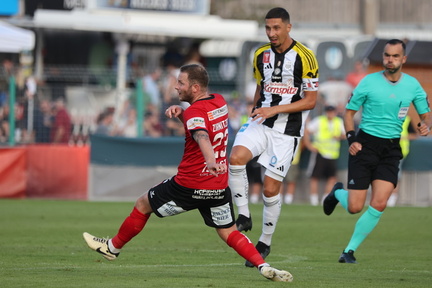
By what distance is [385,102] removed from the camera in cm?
1107

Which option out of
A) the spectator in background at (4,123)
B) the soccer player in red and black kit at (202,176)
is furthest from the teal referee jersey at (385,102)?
the spectator in background at (4,123)

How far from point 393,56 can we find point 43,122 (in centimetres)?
1218

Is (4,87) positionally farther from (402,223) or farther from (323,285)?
(323,285)

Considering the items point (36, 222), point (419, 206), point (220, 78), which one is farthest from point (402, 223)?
point (220, 78)

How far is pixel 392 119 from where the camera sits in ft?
36.5

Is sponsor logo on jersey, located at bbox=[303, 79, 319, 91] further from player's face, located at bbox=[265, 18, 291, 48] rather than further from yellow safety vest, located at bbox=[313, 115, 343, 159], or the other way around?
yellow safety vest, located at bbox=[313, 115, 343, 159]

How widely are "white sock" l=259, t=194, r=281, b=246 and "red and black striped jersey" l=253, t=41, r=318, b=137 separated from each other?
744 mm

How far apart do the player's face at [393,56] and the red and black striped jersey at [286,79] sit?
87 cm

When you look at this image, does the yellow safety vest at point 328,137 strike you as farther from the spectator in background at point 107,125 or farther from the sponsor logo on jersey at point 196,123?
the sponsor logo on jersey at point 196,123

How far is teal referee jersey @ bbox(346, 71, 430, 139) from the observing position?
36.3 ft

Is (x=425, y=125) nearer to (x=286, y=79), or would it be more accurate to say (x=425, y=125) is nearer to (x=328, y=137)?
(x=286, y=79)

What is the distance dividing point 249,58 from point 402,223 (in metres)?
11.8

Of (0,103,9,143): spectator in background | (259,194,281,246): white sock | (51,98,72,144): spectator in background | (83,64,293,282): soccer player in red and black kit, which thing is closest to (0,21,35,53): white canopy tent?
(0,103,9,143): spectator in background

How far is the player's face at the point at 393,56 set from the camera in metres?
10.9
